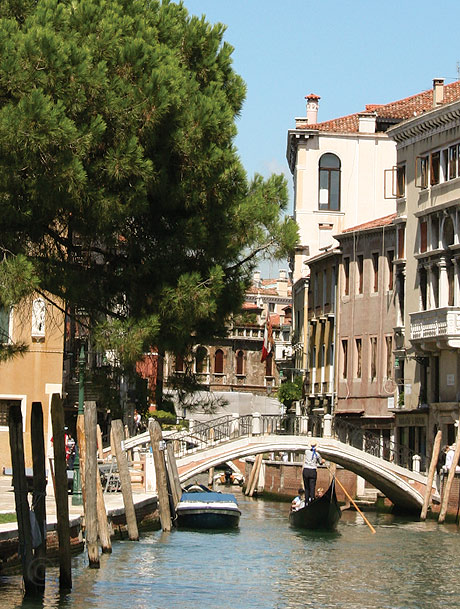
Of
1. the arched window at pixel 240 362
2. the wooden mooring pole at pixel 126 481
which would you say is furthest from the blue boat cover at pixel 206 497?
the arched window at pixel 240 362

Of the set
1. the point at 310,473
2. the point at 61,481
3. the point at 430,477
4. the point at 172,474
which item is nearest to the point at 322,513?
the point at 310,473

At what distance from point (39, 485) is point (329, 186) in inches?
1198

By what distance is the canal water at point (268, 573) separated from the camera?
15.4 meters

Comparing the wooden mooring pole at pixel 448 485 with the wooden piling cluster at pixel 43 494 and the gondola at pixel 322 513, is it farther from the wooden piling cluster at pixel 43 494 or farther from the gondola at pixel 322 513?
the wooden piling cluster at pixel 43 494

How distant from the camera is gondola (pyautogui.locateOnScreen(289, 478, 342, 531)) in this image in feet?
83.1

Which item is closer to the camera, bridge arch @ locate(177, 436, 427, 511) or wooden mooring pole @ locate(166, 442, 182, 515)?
wooden mooring pole @ locate(166, 442, 182, 515)

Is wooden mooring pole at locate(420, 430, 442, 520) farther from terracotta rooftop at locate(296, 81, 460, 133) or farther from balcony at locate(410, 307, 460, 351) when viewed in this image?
terracotta rooftop at locate(296, 81, 460, 133)

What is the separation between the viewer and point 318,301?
4191 centimetres

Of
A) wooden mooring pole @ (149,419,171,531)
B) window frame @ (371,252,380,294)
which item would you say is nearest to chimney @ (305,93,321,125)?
window frame @ (371,252,380,294)

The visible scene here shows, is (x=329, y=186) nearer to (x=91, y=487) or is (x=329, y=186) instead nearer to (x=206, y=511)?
(x=206, y=511)

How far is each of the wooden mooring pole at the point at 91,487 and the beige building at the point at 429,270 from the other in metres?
14.5

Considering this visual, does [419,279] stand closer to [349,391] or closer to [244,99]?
[349,391]

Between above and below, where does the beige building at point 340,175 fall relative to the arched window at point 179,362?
above

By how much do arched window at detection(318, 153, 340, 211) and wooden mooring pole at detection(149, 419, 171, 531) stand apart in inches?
842
